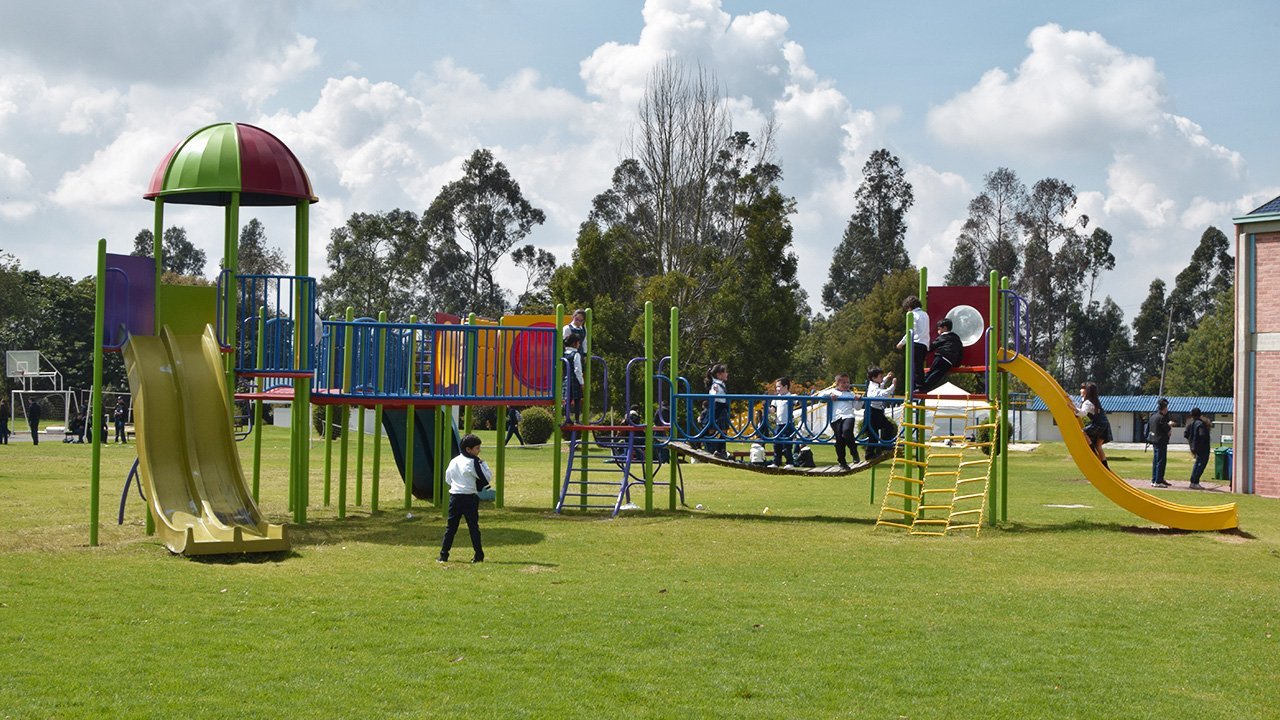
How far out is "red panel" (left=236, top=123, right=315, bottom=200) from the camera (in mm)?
16716

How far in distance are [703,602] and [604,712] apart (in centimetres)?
369

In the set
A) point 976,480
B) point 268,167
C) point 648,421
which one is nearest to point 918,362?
point 976,480

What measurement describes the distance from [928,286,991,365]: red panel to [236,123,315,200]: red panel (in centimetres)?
906

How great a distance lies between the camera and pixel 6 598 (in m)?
10.7

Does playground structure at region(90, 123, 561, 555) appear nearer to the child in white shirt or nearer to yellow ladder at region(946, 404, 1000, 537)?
the child in white shirt

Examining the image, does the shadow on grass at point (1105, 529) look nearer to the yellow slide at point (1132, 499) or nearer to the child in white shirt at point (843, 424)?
the yellow slide at point (1132, 499)

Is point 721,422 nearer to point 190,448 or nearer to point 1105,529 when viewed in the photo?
point 1105,529

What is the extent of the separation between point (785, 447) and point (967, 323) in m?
3.77

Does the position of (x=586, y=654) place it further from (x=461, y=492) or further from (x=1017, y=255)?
(x=1017, y=255)

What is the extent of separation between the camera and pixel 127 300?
15.8m

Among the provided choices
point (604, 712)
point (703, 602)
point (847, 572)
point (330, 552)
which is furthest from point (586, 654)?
point (330, 552)

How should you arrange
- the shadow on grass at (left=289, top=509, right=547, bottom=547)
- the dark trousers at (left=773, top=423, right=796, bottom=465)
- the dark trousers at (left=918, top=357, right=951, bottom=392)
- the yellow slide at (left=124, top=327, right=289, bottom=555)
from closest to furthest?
1. the yellow slide at (left=124, top=327, right=289, bottom=555)
2. the shadow on grass at (left=289, top=509, right=547, bottom=547)
3. the dark trousers at (left=918, top=357, right=951, bottom=392)
4. the dark trousers at (left=773, top=423, right=796, bottom=465)

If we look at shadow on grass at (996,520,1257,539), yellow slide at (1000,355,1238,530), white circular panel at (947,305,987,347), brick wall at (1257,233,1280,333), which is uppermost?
brick wall at (1257,233,1280,333)

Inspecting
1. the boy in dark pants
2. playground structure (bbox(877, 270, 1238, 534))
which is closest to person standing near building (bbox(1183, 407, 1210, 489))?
playground structure (bbox(877, 270, 1238, 534))
